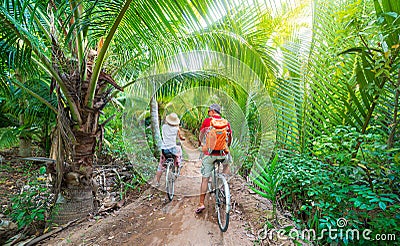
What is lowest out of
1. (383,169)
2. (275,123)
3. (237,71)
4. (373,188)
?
(373,188)

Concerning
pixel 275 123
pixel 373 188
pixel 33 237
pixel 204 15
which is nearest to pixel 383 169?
pixel 373 188

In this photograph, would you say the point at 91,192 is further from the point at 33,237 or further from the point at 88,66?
the point at 88,66

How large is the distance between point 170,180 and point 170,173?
0.40 ft

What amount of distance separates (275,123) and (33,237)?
10.6 ft

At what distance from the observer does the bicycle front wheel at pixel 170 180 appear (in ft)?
11.7

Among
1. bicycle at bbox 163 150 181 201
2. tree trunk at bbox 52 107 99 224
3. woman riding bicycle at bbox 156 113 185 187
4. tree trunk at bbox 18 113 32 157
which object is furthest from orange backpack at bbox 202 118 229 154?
tree trunk at bbox 18 113 32 157

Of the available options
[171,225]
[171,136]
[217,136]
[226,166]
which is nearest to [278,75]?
[217,136]

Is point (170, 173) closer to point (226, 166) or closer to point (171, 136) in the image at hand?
point (171, 136)

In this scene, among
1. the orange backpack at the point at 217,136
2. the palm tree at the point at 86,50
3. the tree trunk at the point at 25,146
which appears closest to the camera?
the palm tree at the point at 86,50

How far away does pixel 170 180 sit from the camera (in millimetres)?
3689

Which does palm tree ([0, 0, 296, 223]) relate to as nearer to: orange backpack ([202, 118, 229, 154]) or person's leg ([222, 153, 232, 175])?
orange backpack ([202, 118, 229, 154])

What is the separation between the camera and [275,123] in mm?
2863

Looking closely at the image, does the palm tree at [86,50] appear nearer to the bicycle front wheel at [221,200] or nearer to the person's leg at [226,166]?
the person's leg at [226,166]

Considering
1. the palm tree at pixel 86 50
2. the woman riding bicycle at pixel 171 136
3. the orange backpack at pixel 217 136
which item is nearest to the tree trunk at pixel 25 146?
the palm tree at pixel 86 50
